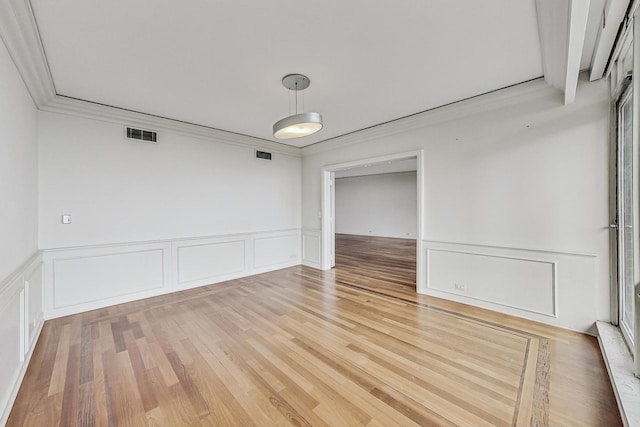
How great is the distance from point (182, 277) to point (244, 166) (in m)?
2.35

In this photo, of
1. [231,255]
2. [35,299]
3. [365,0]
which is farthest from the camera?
[231,255]

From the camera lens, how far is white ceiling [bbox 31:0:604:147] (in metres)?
1.86

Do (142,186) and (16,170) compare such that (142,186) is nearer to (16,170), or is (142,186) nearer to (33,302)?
(16,170)

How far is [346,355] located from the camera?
7.79ft

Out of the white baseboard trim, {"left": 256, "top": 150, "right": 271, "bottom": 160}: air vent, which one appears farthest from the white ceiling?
the white baseboard trim

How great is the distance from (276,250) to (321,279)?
4.56 feet

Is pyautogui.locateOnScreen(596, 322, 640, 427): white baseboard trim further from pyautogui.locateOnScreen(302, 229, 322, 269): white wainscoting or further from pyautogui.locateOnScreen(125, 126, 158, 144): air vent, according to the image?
pyautogui.locateOnScreen(125, 126, 158, 144): air vent

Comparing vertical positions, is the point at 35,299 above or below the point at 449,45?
below

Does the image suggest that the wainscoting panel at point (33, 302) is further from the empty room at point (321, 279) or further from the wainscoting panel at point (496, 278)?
the wainscoting panel at point (496, 278)

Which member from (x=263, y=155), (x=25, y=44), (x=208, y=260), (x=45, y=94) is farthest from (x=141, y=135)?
(x=208, y=260)

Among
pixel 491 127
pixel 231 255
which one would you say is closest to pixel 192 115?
pixel 231 255

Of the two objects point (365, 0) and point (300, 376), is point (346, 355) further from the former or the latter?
point (365, 0)

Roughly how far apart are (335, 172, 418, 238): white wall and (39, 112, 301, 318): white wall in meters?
6.25

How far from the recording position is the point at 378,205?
35.9 ft
